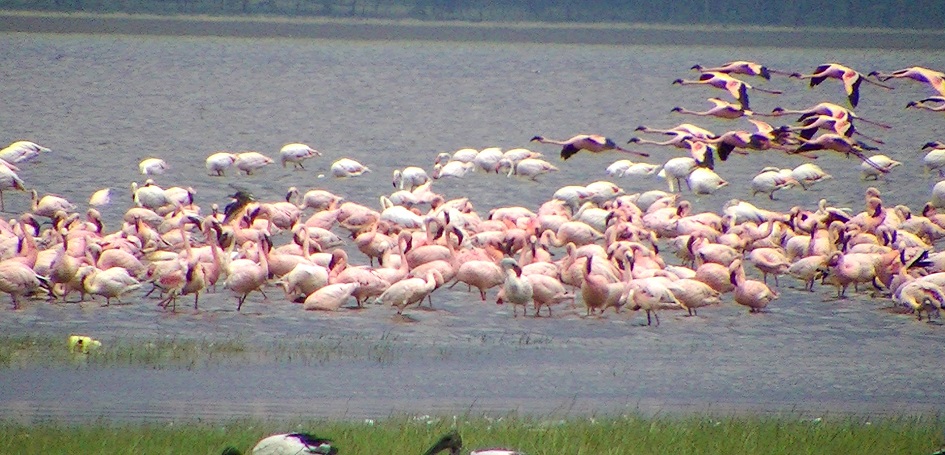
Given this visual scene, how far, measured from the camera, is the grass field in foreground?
237 inches

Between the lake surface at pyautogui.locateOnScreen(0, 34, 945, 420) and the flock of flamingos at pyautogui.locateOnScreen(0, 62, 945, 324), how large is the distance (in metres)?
0.16

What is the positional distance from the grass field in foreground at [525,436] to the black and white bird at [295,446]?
1.10 feet

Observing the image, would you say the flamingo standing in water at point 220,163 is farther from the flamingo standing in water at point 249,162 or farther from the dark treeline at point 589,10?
the dark treeline at point 589,10

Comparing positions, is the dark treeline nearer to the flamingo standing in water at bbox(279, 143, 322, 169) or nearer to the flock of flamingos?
the flamingo standing in water at bbox(279, 143, 322, 169)

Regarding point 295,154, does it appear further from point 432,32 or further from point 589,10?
point 589,10

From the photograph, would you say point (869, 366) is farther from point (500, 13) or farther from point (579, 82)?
point (500, 13)

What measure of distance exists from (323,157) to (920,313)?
10152 mm

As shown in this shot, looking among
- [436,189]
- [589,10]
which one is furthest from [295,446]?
[589,10]

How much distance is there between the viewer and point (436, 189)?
15578 mm

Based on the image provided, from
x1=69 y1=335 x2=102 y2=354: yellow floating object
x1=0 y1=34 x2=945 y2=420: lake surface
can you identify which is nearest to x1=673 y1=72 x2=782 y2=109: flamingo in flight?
x1=0 y1=34 x2=945 y2=420: lake surface

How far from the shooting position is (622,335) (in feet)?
30.3

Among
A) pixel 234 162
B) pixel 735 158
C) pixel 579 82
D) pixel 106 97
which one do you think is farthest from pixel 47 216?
pixel 579 82

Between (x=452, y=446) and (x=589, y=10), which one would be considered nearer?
(x=452, y=446)

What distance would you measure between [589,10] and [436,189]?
29572 mm
